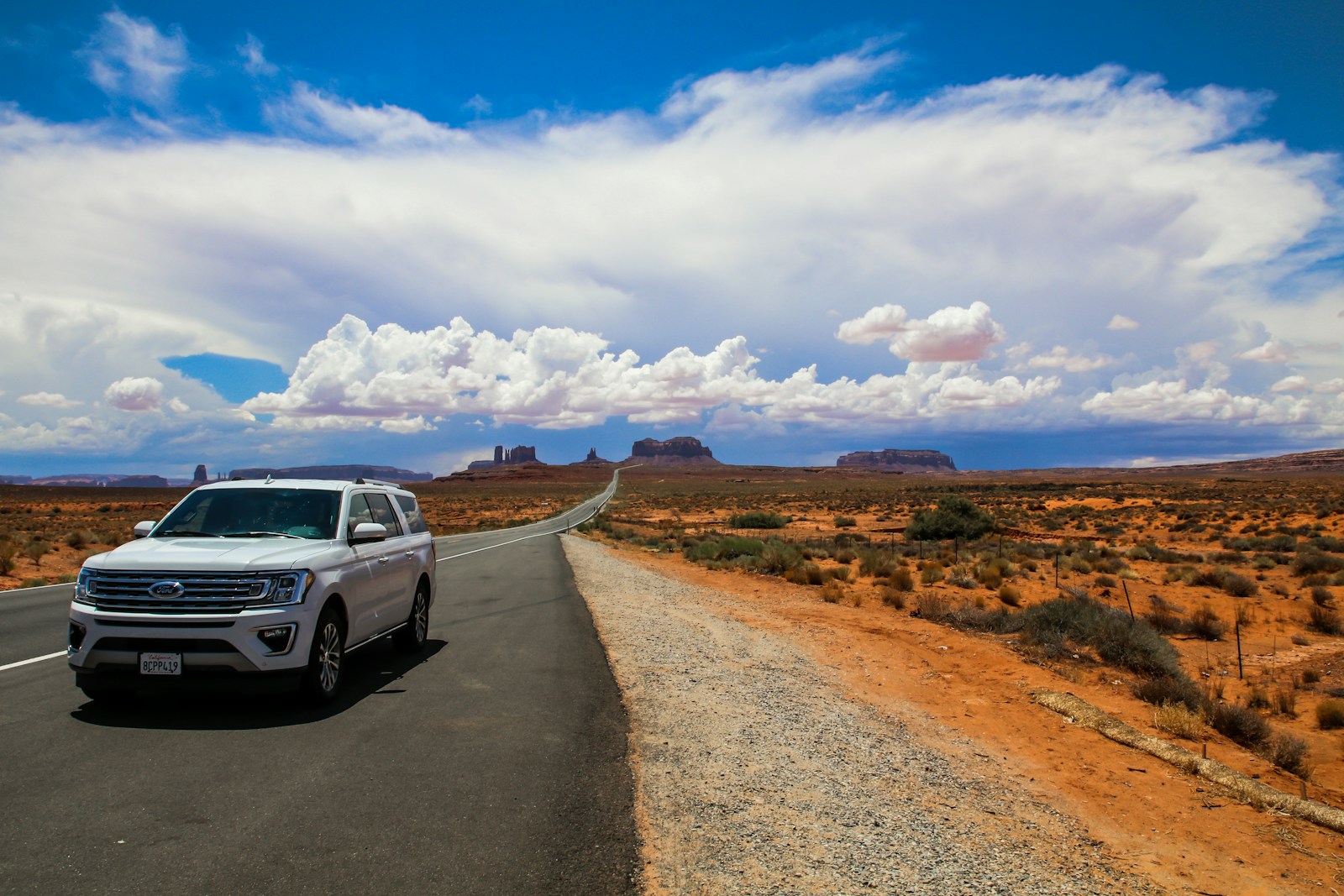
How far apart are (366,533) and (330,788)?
2.83m

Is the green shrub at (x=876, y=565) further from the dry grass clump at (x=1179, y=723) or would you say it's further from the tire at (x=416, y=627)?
the tire at (x=416, y=627)

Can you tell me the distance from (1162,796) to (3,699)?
31.4 ft

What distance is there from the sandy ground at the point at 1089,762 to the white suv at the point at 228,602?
550 centimetres

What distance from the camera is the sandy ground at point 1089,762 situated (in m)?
4.98

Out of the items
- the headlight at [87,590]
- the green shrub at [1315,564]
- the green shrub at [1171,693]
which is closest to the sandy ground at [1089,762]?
the green shrub at [1171,693]

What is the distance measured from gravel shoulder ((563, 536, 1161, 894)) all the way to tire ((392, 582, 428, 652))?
2.48 m

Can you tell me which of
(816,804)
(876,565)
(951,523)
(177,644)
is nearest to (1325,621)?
(876,565)

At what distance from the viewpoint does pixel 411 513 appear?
32.9ft

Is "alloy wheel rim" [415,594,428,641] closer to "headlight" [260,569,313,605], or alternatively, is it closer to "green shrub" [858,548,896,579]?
"headlight" [260,569,313,605]

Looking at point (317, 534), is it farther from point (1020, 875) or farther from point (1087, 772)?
point (1087, 772)

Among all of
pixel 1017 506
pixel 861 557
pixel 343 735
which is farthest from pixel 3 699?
pixel 1017 506

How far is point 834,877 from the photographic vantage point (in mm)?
4113

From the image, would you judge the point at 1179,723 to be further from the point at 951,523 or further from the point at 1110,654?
the point at 951,523

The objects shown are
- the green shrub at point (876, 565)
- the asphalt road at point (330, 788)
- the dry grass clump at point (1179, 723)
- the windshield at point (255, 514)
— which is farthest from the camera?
the green shrub at point (876, 565)
